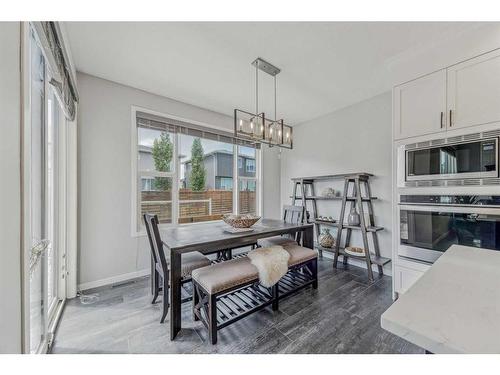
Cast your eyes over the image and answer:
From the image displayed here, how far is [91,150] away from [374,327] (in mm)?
3459

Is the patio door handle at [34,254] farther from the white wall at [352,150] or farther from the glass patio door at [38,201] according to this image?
the white wall at [352,150]

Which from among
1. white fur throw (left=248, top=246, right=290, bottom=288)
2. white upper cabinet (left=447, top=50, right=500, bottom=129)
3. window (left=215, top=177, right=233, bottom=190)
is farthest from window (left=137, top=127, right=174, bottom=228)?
white upper cabinet (left=447, top=50, right=500, bottom=129)

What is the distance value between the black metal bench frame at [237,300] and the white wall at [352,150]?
131cm

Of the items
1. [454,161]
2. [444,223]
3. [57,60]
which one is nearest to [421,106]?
[454,161]

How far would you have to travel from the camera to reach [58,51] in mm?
1584

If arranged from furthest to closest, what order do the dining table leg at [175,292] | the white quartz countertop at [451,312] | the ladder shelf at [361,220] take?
1. the ladder shelf at [361,220]
2. the dining table leg at [175,292]
3. the white quartz countertop at [451,312]

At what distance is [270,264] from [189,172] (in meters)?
2.09

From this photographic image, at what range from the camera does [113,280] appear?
2613 millimetres

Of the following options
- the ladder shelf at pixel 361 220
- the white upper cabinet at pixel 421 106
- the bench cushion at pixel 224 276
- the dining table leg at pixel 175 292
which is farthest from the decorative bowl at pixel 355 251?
the dining table leg at pixel 175 292

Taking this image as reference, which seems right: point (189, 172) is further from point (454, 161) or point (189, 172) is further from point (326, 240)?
point (454, 161)

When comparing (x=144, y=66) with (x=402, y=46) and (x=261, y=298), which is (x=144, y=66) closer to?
(x=402, y=46)

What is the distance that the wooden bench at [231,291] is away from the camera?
164 centimetres
